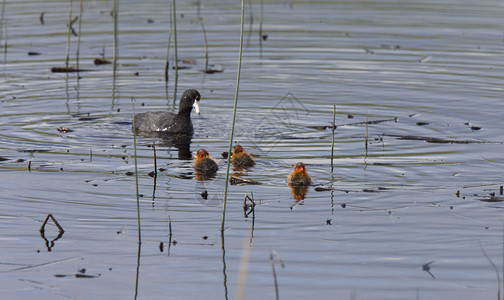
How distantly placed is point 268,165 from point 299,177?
1.45 meters

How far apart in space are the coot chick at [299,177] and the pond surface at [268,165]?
185 millimetres

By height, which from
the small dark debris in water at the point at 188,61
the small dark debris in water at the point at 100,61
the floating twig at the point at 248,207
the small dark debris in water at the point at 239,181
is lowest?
the floating twig at the point at 248,207

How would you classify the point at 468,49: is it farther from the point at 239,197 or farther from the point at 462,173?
the point at 239,197

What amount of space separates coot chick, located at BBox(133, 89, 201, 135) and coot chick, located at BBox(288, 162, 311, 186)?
449cm

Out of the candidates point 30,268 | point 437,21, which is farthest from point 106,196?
point 437,21

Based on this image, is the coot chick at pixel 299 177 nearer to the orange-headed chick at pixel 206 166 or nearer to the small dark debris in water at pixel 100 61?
the orange-headed chick at pixel 206 166

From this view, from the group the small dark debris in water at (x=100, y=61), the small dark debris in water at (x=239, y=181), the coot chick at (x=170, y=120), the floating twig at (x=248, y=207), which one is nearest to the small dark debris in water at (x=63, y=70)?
the small dark debris in water at (x=100, y=61)

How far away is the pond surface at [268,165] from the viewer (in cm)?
761

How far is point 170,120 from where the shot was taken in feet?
47.8

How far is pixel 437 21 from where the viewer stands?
24719 mm

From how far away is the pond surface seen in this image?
7613 millimetres

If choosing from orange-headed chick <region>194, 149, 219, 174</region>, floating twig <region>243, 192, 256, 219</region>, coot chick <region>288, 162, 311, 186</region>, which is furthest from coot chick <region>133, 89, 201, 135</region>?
floating twig <region>243, 192, 256, 219</region>

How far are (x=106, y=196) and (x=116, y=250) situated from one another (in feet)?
6.40

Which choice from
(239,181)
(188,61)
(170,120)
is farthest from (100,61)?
(239,181)
